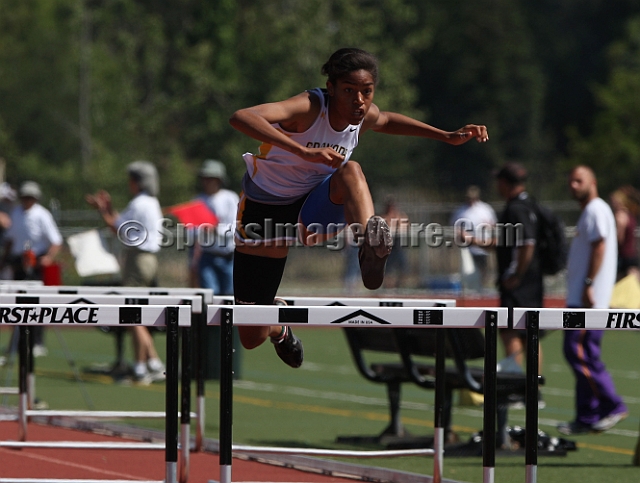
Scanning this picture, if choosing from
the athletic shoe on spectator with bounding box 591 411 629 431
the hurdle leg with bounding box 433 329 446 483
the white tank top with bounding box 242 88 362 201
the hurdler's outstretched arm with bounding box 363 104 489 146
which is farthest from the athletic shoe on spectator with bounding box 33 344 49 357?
the hurdler's outstretched arm with bounding box 363 104 489 146

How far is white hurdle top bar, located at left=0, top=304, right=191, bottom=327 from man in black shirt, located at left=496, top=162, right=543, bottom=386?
544cm

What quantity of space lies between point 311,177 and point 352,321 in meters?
1.36

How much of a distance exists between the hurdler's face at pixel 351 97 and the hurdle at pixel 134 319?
1.48m

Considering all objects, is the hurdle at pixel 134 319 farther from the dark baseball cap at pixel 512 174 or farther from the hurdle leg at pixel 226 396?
the dark baseball cap at pixel 512 174

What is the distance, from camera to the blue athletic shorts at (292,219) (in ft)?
22.4

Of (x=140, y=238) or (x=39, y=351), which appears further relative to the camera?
(x=39, y=351)

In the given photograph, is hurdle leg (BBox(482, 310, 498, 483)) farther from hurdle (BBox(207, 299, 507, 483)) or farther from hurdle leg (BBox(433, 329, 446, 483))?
hurdle leg (BBox(433, 329, 446, 483))

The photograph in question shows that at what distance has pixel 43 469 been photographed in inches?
313

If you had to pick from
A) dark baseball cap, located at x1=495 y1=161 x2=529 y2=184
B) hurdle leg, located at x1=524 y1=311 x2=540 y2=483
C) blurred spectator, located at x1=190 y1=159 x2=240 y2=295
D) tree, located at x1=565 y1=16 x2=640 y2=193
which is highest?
tree, located at x1=565 y1=16 x2=640 y2=193

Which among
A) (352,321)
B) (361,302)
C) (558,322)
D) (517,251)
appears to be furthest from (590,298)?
(352,321)

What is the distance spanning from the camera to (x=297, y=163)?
22.5 feet

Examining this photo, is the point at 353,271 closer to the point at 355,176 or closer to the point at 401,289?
the point at 401,289

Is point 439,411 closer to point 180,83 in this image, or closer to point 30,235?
point 30,235

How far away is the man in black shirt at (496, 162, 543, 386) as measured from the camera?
419 inches
